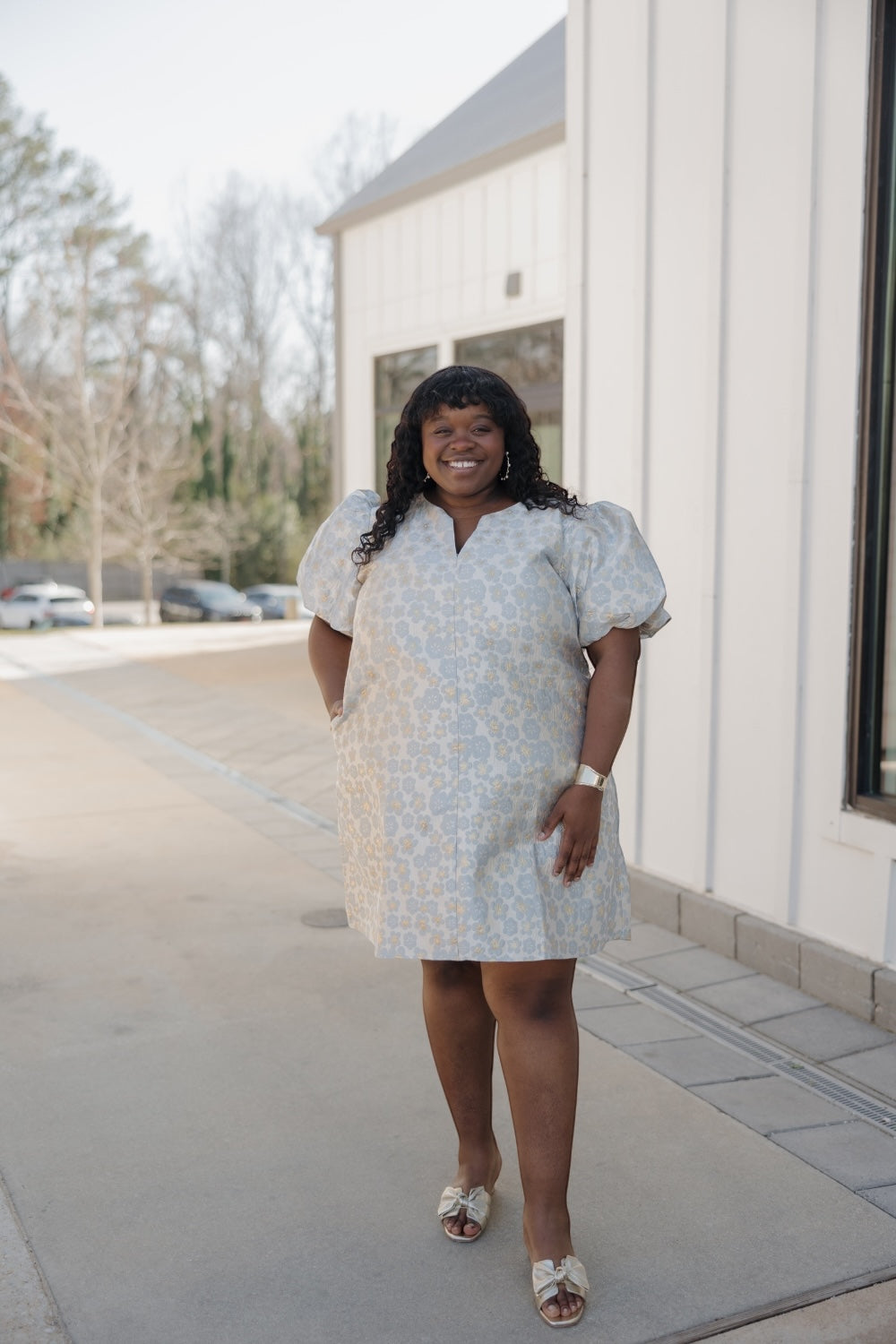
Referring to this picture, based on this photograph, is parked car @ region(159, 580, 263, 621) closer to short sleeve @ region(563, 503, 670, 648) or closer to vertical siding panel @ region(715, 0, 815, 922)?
vertical siding panel @ region(715, 0, 815, 922)

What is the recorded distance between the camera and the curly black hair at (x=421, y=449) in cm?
222

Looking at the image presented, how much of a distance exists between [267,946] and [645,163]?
2.77 m

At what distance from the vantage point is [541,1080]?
2.17 metres

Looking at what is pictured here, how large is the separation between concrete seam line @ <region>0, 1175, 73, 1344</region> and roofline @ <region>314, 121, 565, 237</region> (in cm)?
715

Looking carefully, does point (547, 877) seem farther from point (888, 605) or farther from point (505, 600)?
point (888, 605)

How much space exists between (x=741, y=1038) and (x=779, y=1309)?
1194mm

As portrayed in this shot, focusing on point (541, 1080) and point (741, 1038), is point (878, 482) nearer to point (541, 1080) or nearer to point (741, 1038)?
point (741, 1038)

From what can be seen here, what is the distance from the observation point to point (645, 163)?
410cm

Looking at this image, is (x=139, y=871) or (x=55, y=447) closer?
(x=139, y=871)

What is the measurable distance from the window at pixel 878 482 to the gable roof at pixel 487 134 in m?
4.94

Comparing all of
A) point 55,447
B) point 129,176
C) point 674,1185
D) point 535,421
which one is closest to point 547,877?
point 674,1185

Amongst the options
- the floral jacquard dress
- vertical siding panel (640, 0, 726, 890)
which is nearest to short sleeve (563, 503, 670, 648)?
the floral jacquard dress

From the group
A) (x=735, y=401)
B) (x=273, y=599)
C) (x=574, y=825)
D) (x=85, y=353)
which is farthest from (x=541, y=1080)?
(x=85, y=353)

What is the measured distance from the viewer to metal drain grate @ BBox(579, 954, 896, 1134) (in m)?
2.92
